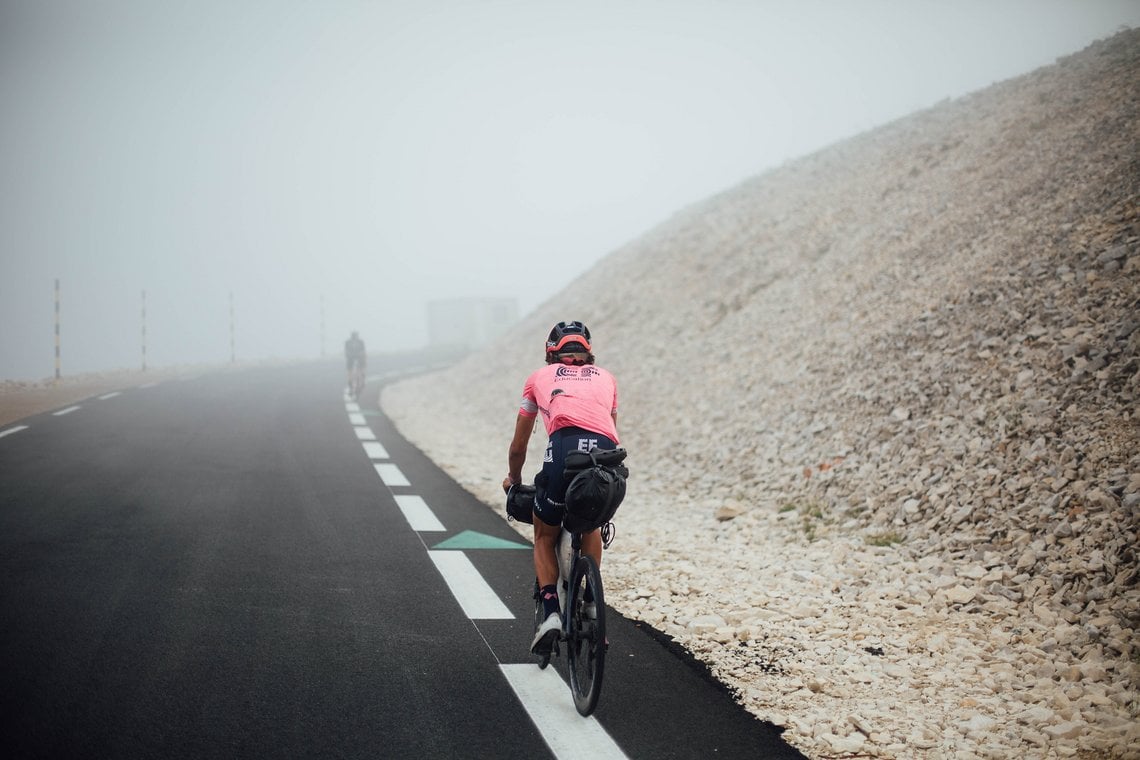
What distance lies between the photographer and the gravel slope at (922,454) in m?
3.94

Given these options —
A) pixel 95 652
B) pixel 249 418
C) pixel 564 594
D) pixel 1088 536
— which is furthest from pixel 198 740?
pixel 249 418

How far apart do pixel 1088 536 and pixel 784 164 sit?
2124 centimetres

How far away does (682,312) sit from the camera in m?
15.5

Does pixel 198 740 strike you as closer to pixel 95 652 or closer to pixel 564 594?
pixel 95 652

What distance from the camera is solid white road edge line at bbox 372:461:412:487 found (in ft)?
29.6

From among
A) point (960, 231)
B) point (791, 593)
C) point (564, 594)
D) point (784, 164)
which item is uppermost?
point (784, 164)

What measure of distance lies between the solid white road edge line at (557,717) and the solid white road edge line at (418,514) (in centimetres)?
308

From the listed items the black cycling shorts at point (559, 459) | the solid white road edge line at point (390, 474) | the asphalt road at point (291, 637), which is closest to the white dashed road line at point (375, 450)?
the solid white road edge line at point (390, 474)

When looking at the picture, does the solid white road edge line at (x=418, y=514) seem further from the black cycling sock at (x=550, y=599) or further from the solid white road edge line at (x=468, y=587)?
the black cycling sock at (x=550, y=599)

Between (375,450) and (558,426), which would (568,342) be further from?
(375,450)

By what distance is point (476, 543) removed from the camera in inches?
258

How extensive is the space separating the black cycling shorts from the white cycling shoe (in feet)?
1.69

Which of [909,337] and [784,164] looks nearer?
[909,337]

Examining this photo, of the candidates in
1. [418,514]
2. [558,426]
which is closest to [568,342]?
[558,426]
